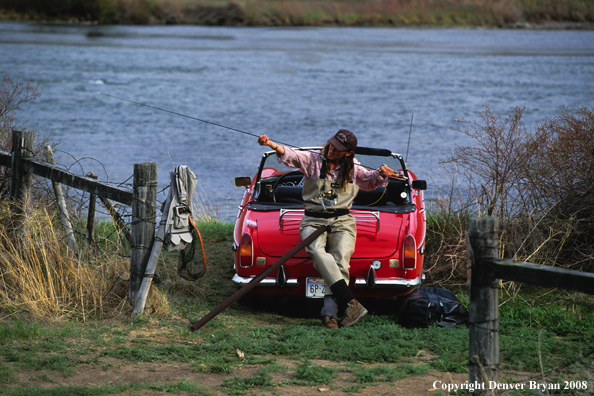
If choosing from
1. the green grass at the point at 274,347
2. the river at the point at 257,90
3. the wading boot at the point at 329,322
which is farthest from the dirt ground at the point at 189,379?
the river at the point at 257,90

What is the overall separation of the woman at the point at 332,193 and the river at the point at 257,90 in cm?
254

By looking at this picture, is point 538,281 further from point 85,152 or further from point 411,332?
point 85,152

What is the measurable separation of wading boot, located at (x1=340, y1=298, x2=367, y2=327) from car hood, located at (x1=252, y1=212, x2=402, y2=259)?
560mm

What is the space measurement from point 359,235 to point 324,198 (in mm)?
487

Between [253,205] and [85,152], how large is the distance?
1264 centimetres

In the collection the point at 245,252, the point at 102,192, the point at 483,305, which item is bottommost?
the point at 245,252

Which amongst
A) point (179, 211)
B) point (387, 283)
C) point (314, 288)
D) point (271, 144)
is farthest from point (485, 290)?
point (179, 211)

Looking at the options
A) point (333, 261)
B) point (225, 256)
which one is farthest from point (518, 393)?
point (225, 256)

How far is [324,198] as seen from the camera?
253 inches

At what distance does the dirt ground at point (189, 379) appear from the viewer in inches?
177

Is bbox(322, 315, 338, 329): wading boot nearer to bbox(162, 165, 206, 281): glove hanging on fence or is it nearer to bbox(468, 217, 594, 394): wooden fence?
bbox(162, 165, 206, 281): glove hanging on fence

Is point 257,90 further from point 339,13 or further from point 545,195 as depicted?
point 339,13

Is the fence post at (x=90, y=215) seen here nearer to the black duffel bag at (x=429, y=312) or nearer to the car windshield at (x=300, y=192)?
the car windshield at (x=300, y=192)

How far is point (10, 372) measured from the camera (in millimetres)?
4586
